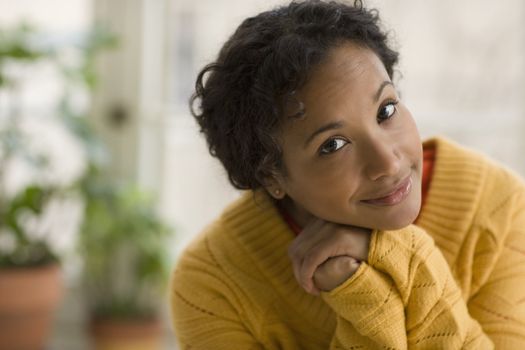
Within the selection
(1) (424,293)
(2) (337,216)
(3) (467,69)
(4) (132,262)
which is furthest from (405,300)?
(4) (132,262)

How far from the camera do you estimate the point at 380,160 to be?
1102 millimetres

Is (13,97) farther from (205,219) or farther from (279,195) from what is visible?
(279,195)

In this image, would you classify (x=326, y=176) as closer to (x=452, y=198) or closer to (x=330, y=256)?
(x=330, y=256)

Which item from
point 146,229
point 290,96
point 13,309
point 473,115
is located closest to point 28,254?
point 13,309

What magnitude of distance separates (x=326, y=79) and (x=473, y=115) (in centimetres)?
185

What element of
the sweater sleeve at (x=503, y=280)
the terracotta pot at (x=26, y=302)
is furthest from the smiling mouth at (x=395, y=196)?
the terracotta pot at (x=26, y=302)

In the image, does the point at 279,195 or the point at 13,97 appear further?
the point at 13,97

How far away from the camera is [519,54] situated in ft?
8.98

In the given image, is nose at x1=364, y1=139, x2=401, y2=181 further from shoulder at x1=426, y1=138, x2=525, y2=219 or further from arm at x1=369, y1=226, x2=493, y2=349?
shoulder at x1=426, y1=138, x2=525, y2=219

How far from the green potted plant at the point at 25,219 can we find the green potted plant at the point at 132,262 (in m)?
0.12

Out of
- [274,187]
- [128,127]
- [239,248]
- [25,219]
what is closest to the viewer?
[274,187]

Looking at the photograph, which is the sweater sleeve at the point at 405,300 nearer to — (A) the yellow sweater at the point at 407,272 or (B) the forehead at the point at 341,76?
(A) the yellow sweater at the point at 407,272

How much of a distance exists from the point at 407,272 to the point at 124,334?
6.73ft

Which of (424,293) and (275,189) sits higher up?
(275,189)
